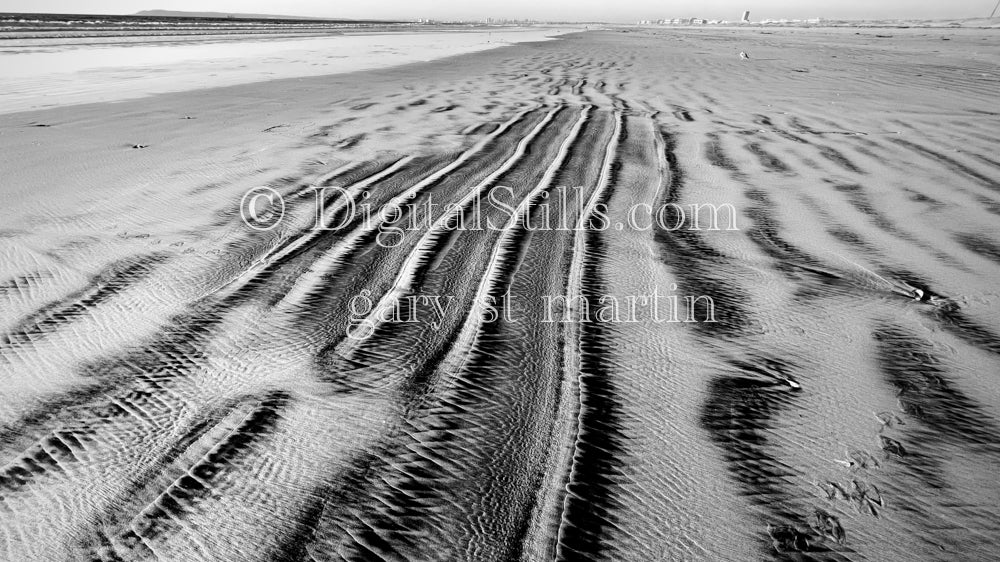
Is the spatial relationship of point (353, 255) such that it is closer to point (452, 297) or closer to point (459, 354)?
point (452, 297)

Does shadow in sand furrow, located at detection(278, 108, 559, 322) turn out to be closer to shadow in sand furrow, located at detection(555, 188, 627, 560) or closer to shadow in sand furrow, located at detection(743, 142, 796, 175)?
shadow in sand furrow, located at detection(555, 188, 627, 560)

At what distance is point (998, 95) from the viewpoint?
7328 millimetres

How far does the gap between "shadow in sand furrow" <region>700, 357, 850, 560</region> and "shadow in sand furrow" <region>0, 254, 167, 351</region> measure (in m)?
2.14

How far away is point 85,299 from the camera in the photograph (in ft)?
6.53

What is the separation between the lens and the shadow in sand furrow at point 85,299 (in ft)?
5.82

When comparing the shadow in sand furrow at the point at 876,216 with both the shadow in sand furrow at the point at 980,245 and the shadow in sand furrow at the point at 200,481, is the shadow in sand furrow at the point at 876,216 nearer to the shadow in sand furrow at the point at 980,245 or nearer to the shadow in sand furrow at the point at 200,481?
the shadow in sand furrow at the point at 980,245

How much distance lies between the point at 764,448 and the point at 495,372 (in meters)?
0.76

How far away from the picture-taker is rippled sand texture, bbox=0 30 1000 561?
1146 mm

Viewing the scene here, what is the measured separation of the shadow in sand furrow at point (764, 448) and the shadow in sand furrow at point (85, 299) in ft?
7.02

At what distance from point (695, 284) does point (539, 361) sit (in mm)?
908

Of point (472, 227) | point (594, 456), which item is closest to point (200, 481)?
point (594, 456)

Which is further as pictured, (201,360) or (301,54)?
(301,54)

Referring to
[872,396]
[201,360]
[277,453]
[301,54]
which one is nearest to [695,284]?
[872,396]

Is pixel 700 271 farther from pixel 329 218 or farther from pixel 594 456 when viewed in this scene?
pixel 329 218
